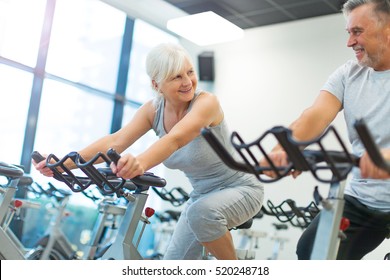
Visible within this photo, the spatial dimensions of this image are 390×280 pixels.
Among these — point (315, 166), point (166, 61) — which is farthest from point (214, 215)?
point (315, 166)

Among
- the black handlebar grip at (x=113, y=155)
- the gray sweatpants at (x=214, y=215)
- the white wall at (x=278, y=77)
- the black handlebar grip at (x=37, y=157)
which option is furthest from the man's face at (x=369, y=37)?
the white wall at (x=278, y=77)

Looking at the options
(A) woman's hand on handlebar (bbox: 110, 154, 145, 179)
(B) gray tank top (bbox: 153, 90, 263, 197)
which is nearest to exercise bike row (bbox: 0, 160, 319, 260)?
(B) gray tank top (bbox: 153, 90, 263, 197)

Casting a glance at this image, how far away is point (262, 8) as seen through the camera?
268 inches

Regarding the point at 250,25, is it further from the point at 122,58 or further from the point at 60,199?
the point at 60,199

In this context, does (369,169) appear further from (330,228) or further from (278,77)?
(278,77)

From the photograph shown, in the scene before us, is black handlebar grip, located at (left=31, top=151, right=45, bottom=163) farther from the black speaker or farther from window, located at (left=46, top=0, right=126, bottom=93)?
the black speaker

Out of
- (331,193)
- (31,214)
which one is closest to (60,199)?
(31,214)

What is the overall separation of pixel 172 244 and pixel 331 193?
123cm

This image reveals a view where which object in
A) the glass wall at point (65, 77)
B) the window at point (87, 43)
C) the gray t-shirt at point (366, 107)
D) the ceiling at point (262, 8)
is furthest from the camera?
the ceiling at point (262, 8)

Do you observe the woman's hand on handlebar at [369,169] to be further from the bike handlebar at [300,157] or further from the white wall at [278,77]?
the white wall at [278,77]

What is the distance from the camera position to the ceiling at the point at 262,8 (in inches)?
259

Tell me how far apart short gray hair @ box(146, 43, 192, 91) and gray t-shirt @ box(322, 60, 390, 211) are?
636 mm

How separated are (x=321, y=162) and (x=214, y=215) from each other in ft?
3.07

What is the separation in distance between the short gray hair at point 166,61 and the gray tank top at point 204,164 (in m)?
0.18
